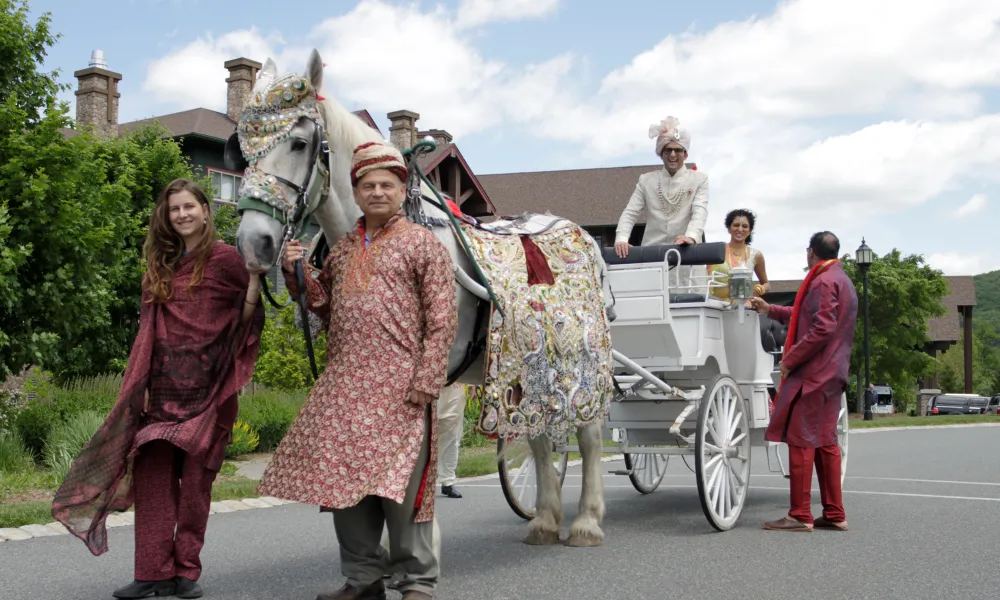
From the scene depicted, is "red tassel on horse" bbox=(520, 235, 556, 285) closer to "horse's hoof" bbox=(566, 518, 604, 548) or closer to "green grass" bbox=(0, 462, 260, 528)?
"horse's hoof" bbox=(566, 518, 604, 548)

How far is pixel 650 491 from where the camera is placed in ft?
30.8

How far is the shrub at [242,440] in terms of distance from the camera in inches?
505

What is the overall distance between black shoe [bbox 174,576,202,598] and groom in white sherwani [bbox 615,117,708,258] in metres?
4.48

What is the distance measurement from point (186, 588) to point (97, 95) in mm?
37256

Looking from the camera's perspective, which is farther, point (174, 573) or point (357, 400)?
point (174, 573)

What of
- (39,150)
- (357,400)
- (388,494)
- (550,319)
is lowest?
(388,494)

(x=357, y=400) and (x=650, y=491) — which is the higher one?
(x=357, y=400)

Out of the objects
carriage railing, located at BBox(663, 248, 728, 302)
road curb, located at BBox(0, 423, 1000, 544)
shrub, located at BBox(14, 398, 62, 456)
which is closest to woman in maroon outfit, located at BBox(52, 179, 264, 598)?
road curb, located at BBox(0, 423, 1000, 544)

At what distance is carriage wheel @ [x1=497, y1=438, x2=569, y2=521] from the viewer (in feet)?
21.9

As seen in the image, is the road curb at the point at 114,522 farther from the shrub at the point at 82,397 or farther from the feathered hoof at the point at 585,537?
the shrub at the point at 82,397

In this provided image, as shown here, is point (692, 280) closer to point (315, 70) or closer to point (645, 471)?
point (645, 471)

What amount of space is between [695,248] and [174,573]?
179 inches

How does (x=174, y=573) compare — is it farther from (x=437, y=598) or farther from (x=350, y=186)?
(x=350, y=186)

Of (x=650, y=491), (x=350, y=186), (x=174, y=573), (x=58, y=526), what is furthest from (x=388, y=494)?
(x=650, y=491)
